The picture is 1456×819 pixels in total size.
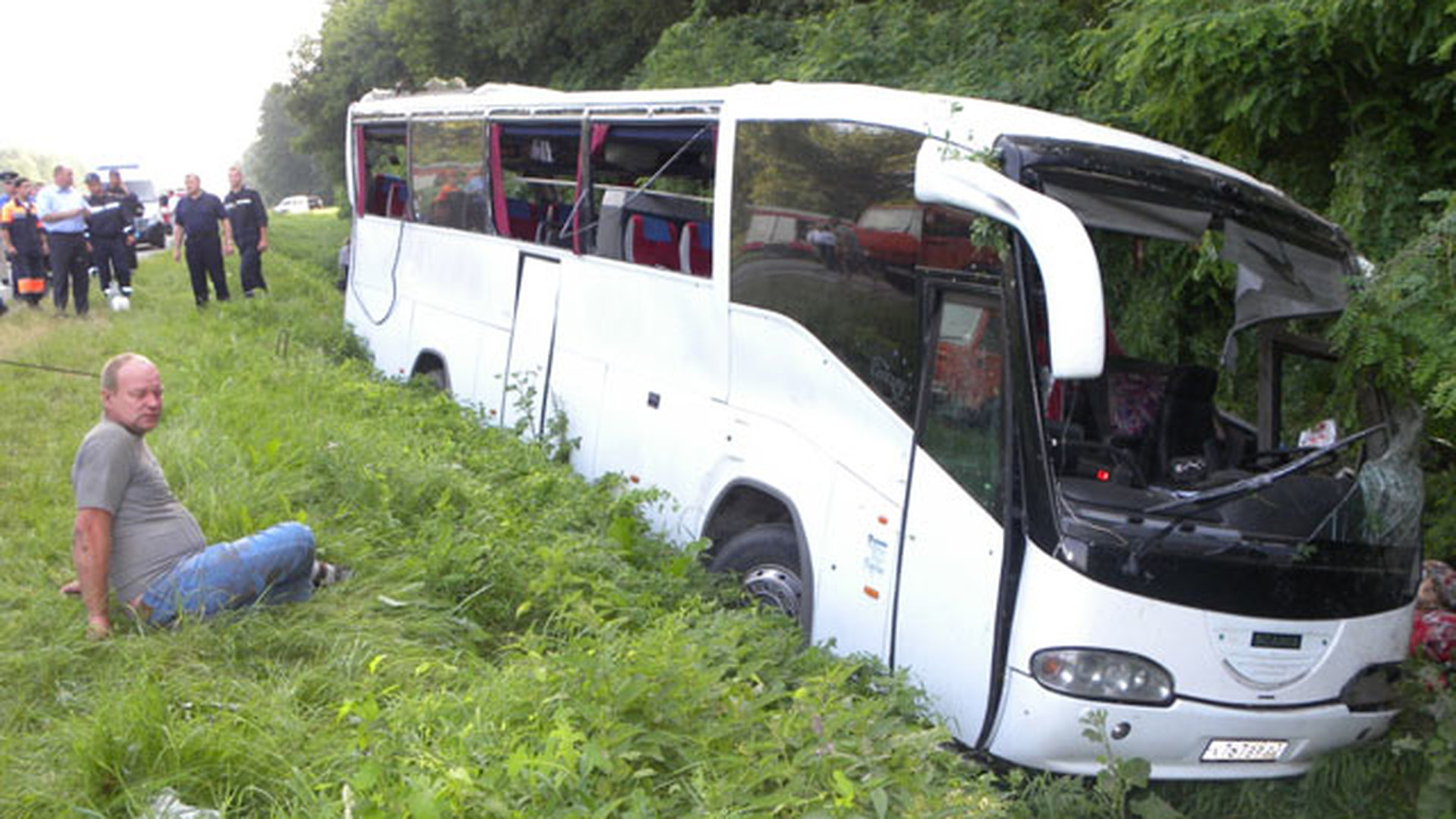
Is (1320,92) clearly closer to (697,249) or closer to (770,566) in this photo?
(697,249)

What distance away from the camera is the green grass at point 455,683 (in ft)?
12.7

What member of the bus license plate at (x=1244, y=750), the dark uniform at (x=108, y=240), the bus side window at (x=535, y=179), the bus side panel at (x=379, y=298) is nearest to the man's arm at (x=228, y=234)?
the dark uniform at (x=108, y=240)

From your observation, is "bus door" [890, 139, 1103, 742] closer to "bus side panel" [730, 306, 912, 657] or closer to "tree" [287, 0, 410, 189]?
"bus side panel" [730, 306, 912, 657]

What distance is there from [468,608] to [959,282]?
2.58 metres

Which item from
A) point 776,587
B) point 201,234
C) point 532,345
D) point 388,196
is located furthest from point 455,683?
point 201,234

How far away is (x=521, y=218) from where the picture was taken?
9906mm

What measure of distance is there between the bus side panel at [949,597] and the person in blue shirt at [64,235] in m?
14.1

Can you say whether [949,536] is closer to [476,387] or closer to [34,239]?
[476,387]

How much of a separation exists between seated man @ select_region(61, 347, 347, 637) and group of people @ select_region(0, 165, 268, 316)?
12008mm

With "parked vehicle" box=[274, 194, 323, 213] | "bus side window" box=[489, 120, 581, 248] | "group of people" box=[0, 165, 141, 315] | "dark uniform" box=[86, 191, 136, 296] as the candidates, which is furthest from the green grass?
"parked vehicle" box=[274, 194, 323, 213]

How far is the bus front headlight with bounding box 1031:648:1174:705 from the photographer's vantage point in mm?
4699

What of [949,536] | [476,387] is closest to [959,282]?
[949,536]

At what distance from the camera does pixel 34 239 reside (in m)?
17.5

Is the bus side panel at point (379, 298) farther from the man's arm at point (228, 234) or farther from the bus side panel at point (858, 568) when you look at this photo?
the bus side panel at point (858, 568)
